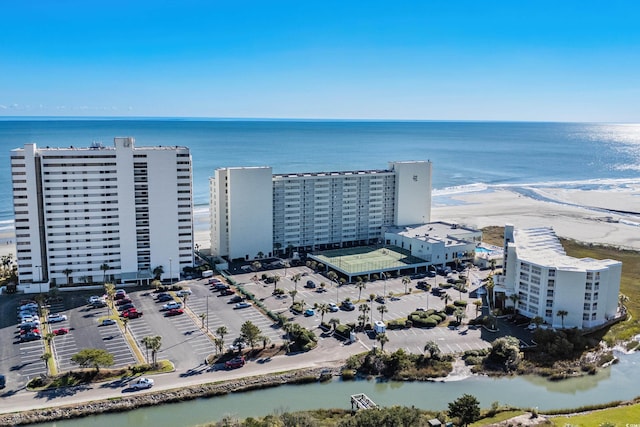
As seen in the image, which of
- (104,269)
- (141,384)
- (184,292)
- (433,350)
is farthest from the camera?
(104,269)

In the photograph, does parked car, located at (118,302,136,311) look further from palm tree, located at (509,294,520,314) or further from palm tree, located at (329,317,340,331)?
palm tree, located at (509,294,520,314)

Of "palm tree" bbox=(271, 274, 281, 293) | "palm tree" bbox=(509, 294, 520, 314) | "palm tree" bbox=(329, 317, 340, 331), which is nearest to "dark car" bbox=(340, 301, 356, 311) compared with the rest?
"palm tree" bbox=(329, 317, 340, 331)

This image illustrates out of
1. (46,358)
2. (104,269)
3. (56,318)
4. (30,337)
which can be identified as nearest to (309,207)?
(104,269)

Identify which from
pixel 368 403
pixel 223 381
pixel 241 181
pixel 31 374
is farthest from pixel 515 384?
pixel 241 181

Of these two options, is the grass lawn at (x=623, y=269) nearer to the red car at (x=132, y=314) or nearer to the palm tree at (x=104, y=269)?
the red car at (x=132, y=314)

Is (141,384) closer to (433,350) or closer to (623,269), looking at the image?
(433,350)

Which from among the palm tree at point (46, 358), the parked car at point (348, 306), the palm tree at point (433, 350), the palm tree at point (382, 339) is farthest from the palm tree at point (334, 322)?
the palm tree at point (46, 358)
